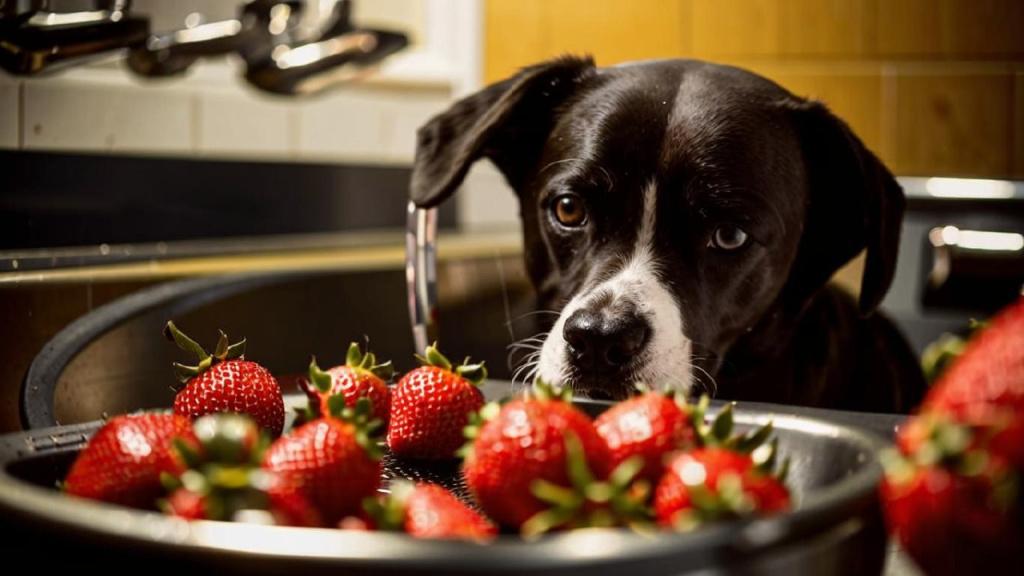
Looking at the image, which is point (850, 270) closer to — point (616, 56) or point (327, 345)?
point (327, 345)

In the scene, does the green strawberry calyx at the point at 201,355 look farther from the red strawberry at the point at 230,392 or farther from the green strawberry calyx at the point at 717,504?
the green strawberry calyx at the point at 717,504

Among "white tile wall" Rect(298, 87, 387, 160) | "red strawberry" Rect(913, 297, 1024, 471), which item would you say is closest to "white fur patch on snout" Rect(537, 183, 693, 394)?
"red strawberry" Rect(913, 297, 1024, 471)

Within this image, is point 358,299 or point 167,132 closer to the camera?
point 358,299

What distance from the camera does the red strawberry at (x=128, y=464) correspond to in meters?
0.51

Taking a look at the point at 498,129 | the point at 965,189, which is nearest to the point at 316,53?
the point at 498,129

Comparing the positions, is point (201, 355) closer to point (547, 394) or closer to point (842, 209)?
point (547, 394)

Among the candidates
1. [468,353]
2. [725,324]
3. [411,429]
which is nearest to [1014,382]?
[411,429]

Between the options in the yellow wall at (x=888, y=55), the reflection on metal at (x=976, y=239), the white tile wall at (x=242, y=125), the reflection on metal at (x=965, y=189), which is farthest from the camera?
the yellow wall at (x=888, y=55)

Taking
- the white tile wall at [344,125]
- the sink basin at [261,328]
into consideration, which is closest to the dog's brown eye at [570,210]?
the sink basin at [261,328]

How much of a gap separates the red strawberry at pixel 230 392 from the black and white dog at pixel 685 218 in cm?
45

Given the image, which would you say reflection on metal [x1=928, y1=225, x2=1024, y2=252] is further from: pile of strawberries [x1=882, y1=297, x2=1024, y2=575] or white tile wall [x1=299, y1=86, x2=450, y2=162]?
pile of strawberries [x1=882, y1=297, x2=1024, y2=575]

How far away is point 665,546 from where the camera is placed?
0.37m

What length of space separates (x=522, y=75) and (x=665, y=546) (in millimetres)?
1088

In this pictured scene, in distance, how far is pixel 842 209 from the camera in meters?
1.39
